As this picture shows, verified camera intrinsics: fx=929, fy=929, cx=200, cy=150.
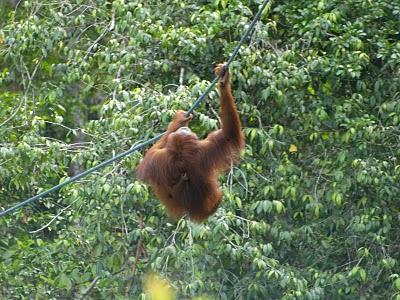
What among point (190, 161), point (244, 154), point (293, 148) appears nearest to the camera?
point (190, 161)

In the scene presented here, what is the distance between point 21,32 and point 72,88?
95.4 inches

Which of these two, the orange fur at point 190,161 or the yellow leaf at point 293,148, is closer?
the orange fur at point 190,161

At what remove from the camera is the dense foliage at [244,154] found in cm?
A: 546

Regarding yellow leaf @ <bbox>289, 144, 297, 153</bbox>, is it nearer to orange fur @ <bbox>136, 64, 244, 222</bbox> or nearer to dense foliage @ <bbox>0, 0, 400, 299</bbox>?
dense foliage @ <bbox>0, 0, 400, 299</bbox>

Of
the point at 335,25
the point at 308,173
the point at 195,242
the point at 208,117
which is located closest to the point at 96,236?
the point at 195,242

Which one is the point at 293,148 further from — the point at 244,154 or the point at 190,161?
the point at 190,161

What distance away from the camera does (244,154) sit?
5570mm

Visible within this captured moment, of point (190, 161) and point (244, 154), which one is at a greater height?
point (190, 161)

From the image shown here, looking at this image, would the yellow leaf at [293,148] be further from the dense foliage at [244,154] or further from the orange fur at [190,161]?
the orange fur at [190,161]

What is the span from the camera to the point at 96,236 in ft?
18.6

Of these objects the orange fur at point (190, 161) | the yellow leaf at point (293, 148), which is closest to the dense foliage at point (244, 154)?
the yellow leaf at point (293, 148)

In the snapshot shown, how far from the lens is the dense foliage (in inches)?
215

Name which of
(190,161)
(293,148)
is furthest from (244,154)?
(190,161)

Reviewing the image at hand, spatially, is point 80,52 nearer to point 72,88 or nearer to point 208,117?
point 208,117
